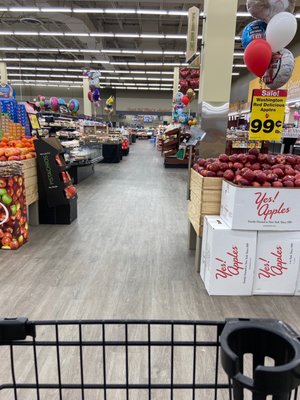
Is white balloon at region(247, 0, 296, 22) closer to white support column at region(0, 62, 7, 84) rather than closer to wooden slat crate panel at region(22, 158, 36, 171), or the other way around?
wooden slat crate panel at region(22, 158, 36, 171)

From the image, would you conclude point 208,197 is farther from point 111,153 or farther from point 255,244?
point 111,153

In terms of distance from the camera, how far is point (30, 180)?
407 cm

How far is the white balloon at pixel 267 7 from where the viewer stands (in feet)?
9.67

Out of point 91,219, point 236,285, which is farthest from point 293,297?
point 91,219

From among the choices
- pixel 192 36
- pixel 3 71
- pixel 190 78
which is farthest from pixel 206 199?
pixel 3 71

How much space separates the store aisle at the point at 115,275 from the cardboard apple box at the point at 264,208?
624 millimetres

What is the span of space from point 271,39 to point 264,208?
1.69 metres

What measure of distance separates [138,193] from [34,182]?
290 cm

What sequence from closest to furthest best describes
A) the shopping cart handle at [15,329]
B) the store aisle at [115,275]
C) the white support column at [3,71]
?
the shopping cart handle at [15,329] < the store aisle at [115,275] < the white support column at [3,71]

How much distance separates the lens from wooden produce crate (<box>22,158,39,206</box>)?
392 centimetres

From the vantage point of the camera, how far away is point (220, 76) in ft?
12.4

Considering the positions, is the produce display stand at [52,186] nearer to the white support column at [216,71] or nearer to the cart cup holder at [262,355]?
the white support column at [216,71]

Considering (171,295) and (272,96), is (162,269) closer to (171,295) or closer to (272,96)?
(171,295)

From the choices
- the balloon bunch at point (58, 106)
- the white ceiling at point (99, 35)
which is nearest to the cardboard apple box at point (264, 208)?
the balloon bunch at point (58, 106)
